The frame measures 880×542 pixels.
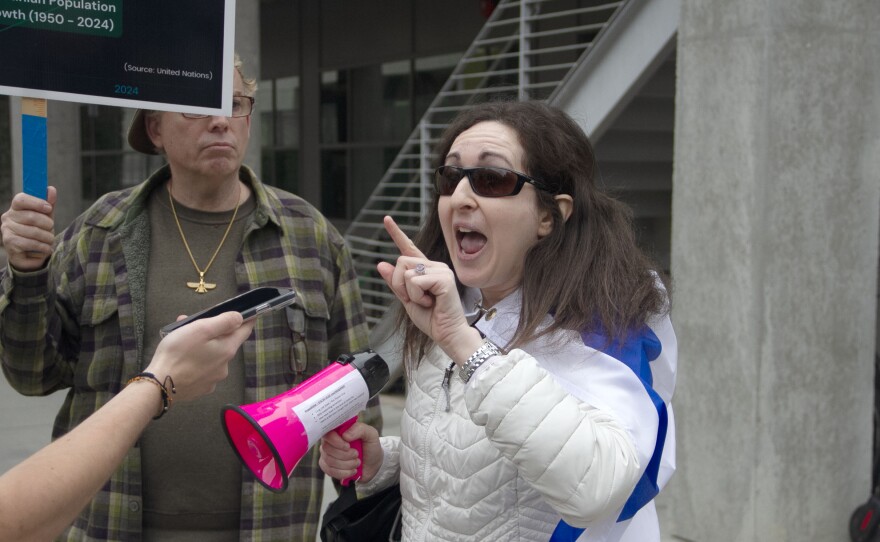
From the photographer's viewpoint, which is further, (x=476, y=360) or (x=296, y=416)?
(x=296, y=416)

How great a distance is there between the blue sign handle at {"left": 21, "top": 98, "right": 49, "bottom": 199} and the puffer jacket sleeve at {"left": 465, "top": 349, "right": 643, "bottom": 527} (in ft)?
3.91

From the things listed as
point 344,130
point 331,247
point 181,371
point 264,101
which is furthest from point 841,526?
point 264,101

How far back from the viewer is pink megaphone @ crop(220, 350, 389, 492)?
6.88ft

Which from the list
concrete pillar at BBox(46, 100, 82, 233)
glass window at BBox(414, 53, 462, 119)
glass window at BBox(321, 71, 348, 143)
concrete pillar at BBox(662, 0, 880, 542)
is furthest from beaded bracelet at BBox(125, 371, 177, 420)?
concrete pillar at BBox(46, 100, 82, 233)

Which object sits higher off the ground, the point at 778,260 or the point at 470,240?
the point at 470,240

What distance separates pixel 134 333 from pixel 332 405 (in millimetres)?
953

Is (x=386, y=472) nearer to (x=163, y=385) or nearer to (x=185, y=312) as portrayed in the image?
(x=163, y=385)

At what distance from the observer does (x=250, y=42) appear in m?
8.88

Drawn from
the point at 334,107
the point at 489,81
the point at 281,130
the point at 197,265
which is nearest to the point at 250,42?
the point at 489,81

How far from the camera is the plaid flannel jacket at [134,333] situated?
2.81 meters

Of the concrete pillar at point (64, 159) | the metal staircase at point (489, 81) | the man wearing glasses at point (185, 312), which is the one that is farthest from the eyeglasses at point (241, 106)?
the concrete pillar at point (64, 159)

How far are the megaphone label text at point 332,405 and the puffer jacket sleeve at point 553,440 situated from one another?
16.5 inches

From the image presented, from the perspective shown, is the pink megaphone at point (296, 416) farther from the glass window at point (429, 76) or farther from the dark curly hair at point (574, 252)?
the glass window at point (429, 76)

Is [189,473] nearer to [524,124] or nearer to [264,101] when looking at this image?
[524,124]
